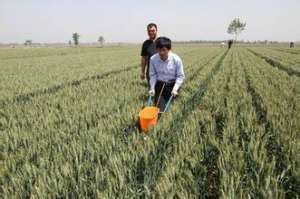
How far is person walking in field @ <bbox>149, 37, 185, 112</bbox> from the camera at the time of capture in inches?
219

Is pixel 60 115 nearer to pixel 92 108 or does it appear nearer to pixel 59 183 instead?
pixel 92 108

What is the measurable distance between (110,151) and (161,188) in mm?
1246

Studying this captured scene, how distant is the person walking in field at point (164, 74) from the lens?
5.56 meters

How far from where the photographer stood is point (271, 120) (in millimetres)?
5219

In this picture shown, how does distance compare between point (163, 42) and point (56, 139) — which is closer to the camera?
point (56, 139)

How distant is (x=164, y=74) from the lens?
5762 millimetres

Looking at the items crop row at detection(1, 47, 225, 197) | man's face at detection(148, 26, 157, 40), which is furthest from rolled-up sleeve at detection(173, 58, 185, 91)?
man's face at detection(148, 26, 157, 40)

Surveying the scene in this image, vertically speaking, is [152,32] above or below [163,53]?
above

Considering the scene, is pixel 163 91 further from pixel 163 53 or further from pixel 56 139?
pixel 56 139

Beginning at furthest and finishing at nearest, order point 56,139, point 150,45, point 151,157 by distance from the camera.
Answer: point 150,45
point 56,139
point 151,157

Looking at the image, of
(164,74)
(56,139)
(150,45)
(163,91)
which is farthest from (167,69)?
(56,139)

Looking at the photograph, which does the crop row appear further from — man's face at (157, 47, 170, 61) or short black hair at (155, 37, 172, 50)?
short black hair at (155, 37, 172, 50)

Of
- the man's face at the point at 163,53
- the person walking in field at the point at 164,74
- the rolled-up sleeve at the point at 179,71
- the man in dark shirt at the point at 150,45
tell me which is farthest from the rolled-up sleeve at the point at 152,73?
the man in dark shirt at the point at 150,45

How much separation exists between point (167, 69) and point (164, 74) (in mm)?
124
